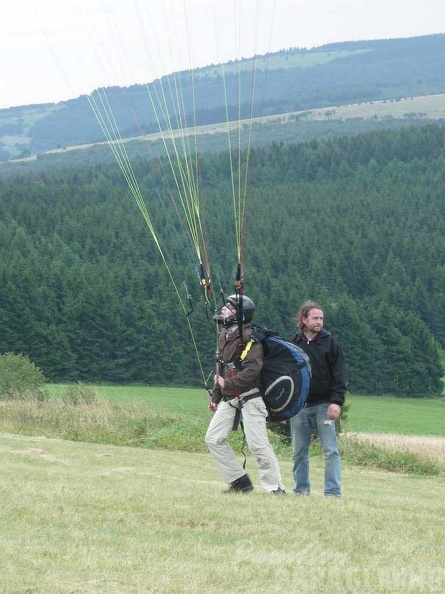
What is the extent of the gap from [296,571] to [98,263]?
374ft

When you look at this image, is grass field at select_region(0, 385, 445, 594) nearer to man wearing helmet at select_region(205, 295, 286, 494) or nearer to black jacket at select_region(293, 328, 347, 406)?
man wearing helmet at select_region(205, 295, 286, 494)

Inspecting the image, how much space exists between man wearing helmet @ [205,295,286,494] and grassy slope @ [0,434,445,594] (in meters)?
0.33

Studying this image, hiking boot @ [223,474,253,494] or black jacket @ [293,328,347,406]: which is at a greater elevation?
black jacket @ [293,328,347,406]

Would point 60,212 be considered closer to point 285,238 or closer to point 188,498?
point 285,238

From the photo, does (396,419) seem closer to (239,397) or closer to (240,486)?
(240,486)

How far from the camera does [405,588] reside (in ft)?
22.8

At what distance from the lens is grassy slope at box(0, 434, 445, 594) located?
6914mm

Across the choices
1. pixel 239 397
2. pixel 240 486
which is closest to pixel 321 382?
pixel 239 397

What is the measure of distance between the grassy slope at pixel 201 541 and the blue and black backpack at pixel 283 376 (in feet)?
3.04

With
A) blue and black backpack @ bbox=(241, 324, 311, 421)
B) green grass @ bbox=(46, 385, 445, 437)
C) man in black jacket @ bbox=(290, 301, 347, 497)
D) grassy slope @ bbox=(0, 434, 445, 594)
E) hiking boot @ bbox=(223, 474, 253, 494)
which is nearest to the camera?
grassy slope @ bbox=(0, 434, 445, 594)

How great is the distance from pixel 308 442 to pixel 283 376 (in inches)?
40.2

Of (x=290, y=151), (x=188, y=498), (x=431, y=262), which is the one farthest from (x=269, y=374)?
(x=290, y=151)

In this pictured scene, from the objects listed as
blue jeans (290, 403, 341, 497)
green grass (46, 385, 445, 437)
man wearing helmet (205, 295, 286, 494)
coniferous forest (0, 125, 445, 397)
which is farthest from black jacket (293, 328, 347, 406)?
coniferous forest (0, 125, 445, 397)

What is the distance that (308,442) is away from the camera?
1130 centimetres
